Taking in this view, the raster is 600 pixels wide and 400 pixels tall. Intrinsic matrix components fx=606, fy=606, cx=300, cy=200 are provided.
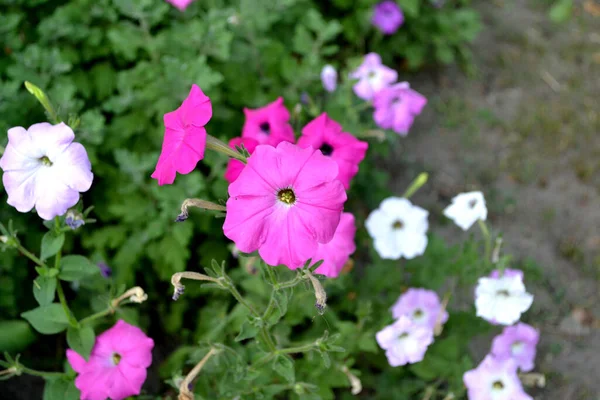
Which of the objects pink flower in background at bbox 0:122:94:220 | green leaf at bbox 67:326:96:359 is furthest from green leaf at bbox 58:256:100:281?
pink flower in background at bbox 0:122:94:220

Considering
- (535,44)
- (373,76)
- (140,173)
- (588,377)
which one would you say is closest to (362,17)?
Answer: (373,76)

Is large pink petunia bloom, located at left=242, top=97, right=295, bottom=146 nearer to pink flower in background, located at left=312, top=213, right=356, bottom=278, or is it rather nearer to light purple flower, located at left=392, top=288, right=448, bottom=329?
pink flower in background, located at left=312, top=213, right=356, bottom=278

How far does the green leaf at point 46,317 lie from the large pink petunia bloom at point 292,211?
796mm

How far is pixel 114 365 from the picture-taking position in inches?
77.6

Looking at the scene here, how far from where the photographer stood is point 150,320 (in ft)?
9.15

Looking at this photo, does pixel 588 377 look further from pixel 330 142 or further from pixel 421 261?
pixel 330 142

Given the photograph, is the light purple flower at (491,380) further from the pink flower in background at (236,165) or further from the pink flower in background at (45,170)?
the pink flower in background at (45,170)

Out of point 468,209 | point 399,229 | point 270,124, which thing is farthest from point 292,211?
point 399,229

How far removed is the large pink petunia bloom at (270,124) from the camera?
6.45 ft

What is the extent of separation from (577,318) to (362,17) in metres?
2.05

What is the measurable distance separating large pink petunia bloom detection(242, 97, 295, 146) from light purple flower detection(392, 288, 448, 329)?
85 centimetres

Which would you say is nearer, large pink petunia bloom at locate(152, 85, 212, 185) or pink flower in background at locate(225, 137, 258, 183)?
large pink petunia bloom at locate(152, 85, 212, 185)

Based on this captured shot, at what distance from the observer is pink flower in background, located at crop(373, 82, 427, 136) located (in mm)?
2602

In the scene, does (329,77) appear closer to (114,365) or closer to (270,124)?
(270,124)
